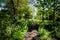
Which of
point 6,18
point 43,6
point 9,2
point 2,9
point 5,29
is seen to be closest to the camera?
point 5,29

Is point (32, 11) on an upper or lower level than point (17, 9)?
lower

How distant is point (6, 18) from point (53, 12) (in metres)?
6.42

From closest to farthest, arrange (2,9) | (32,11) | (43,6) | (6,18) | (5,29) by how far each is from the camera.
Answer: (5,29) → (6,18) → (2,9) → (43,6) → (32,11)

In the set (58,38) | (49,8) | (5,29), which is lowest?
(58,38)

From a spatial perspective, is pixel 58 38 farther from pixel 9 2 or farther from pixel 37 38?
pixel 9 2

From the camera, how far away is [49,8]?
18.9 m

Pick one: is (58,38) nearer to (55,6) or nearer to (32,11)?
(55,6)

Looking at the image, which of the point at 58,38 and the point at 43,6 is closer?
the point at 58,38

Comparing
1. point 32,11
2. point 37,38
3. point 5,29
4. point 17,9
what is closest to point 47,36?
point 37,38

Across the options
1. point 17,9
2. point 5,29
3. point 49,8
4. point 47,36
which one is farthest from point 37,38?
point 17,9

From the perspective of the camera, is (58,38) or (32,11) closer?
(58,38)

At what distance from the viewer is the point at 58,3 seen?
18.4 meters

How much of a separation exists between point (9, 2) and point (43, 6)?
503 centimetres

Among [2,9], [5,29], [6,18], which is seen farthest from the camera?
[2,9]
